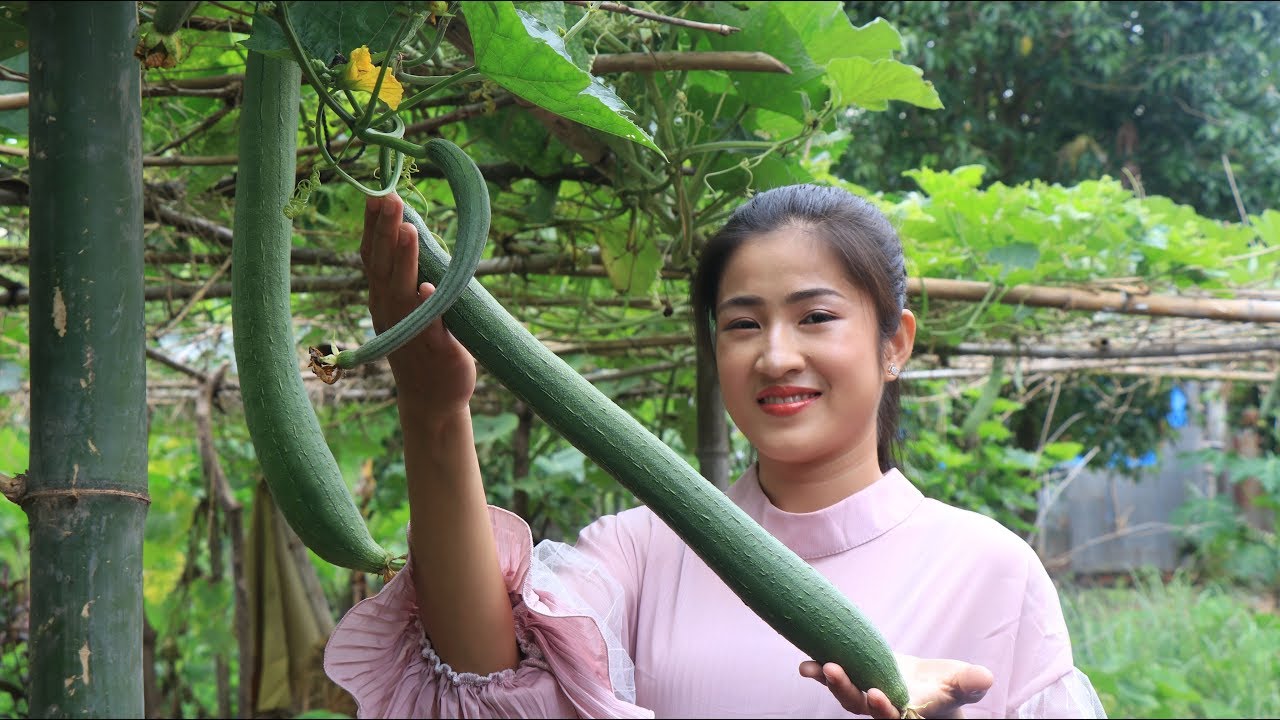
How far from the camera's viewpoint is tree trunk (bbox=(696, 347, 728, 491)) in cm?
166

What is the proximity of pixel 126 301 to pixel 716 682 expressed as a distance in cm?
81

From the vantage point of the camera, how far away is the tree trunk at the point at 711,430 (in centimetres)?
166

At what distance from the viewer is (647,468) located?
0.55m

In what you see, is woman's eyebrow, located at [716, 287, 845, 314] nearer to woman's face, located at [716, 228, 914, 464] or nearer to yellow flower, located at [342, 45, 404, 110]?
woman's face, located at [716, 228, 914, 464]

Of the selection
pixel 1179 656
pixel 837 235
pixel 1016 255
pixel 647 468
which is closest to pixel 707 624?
pixel 837 235

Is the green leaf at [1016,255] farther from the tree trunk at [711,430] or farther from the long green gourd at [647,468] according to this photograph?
the long green gourd at [647,468]

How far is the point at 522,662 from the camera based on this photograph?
969 mm

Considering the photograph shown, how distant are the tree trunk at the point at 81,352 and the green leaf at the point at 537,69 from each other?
0.13 metres

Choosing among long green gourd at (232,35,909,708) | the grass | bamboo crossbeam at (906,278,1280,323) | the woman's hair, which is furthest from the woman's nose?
the grass

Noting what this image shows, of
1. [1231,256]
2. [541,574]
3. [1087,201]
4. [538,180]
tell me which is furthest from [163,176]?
[1231,256]

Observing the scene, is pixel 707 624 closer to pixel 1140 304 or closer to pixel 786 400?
pixel 786 400

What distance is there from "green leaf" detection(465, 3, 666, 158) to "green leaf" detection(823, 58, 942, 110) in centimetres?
70

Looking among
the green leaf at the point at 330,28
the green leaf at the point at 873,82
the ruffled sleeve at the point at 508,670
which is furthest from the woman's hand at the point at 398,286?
the green leaf at the point at 873,82

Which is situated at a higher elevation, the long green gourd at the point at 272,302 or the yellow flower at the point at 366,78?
the yellow flower at the point at 366,78
